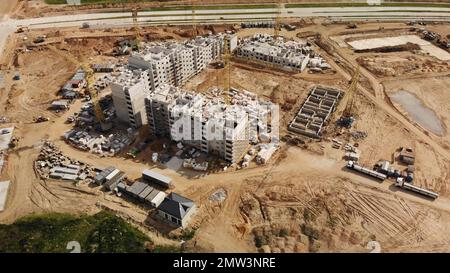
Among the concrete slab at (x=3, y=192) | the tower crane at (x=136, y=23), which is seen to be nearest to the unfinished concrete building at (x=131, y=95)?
the concrete slab at (x=3, y=192)

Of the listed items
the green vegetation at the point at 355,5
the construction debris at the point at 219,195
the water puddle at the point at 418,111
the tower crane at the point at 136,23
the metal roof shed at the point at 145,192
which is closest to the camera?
the metal roof shed at the point at 145,192

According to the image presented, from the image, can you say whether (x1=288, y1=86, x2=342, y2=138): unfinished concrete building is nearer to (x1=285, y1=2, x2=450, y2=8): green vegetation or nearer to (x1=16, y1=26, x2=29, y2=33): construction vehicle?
(x1=285, y1=2, x2=450, y2=8): green vegetation

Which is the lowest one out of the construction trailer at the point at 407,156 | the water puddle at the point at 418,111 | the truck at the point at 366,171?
the truck at the point at 366,171

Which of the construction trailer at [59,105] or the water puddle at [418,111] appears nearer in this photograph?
the water puddle at [418,111]

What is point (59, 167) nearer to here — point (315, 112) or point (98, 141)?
point (98, 141)

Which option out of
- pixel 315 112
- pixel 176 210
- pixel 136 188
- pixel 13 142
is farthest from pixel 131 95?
pixel 315 112

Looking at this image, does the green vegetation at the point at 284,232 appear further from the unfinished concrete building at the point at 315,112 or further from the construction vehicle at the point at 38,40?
the construction vehicle at the point at 38,40
